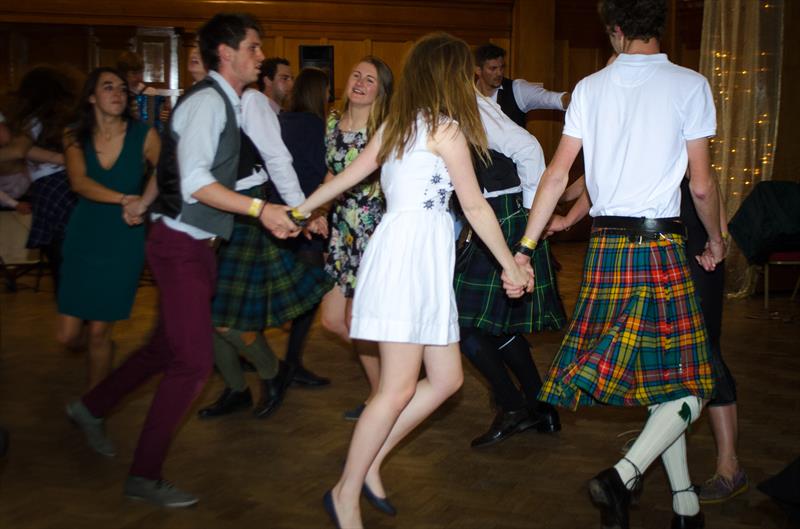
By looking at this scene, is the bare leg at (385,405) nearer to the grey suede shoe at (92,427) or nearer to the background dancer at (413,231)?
the background dancer at (413,231)

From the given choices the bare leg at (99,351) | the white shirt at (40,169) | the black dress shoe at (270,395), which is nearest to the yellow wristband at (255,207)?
the bare leg at (99,351)

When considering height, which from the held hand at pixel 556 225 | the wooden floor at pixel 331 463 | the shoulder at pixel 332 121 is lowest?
the wooden floor at pixel 331 463

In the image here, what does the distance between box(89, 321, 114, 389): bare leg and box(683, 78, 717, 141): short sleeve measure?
95.6 inches

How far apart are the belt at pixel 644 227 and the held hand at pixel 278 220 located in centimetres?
99

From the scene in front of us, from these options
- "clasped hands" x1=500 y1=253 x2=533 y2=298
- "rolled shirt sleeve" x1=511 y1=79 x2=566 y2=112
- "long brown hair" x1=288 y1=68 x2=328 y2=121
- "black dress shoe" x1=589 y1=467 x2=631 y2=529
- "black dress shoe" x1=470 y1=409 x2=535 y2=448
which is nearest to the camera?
"black dress shoe" x1=589 y1=467 x2=631 y2=529

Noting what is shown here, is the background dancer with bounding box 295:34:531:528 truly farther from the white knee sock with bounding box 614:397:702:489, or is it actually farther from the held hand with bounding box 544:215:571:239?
the held hand with bounding box 544:215:571:239

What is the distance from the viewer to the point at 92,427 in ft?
12.4

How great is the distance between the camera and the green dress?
3967mm

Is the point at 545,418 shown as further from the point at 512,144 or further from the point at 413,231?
the point at 413,231

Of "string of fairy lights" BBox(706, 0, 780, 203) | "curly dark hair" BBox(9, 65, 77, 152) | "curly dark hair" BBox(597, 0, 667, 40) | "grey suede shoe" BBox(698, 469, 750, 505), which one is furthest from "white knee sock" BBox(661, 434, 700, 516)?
"string of fairy lights" BBox(706, 0, 780, 203)

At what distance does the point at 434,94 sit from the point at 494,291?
1.16 m

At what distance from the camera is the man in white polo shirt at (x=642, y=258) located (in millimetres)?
2918

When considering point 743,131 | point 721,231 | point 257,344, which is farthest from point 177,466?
point 743,131

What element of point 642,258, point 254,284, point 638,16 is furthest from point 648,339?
point 254,284
